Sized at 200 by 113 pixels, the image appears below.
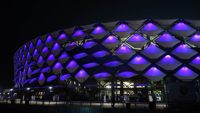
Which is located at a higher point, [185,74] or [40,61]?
[40,61]

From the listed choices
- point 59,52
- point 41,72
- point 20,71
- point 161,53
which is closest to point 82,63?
point 59,52

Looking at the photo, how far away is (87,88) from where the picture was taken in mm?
27312

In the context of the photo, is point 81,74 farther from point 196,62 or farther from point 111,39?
point 196,62

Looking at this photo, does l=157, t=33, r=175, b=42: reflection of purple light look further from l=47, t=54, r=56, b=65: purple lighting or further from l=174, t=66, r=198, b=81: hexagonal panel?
l=47, t=54, r=56, b=65: purple lighting

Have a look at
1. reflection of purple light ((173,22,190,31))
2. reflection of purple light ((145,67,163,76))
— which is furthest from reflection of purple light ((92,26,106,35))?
reflection of purple light ((173,22,190,31))

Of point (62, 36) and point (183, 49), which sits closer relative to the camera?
point (183, 49)

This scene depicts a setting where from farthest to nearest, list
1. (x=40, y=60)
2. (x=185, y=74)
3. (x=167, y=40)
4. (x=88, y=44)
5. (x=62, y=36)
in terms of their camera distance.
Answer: (x=40, y=60) → (x=62, y=36) → (x=88, y=44) → (x=167, y=40) → (x=185, y=74)

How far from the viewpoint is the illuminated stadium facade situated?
25.6 meters

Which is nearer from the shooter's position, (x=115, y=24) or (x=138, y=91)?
(x=138, y=91)

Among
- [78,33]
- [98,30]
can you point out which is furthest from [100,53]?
[78,33]

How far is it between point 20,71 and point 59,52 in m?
13.1

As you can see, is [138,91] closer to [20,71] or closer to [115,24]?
[115,24]

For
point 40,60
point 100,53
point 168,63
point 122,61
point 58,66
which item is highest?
point 40,60

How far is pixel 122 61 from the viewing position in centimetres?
2719
